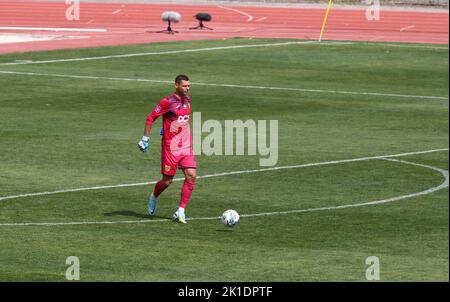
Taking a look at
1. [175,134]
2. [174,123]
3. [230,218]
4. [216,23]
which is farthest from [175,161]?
[216,23]

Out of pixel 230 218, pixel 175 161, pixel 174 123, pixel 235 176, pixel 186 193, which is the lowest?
pixel 230 218

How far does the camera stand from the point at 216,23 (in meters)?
65.5

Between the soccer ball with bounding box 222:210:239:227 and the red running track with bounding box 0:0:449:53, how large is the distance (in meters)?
31.6

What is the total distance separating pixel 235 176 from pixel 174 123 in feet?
13.9

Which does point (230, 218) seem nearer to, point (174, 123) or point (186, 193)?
point (186, 193)

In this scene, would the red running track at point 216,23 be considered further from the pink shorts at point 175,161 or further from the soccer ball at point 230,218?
the soccer ball at point 230,218

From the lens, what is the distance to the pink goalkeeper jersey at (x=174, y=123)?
20188mm

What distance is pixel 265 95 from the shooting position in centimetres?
3678

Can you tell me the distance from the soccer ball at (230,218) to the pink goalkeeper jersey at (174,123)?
5.29ft

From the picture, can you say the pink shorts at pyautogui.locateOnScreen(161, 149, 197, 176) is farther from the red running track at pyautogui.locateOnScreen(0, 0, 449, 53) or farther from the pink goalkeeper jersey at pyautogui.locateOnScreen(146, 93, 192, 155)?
the red running track at pyautogui.locateOnScreen(0, 0, 449, 53)

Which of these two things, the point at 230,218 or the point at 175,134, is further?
the point at 175,134

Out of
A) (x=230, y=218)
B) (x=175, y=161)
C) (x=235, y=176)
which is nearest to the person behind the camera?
(x=230, y=218)
